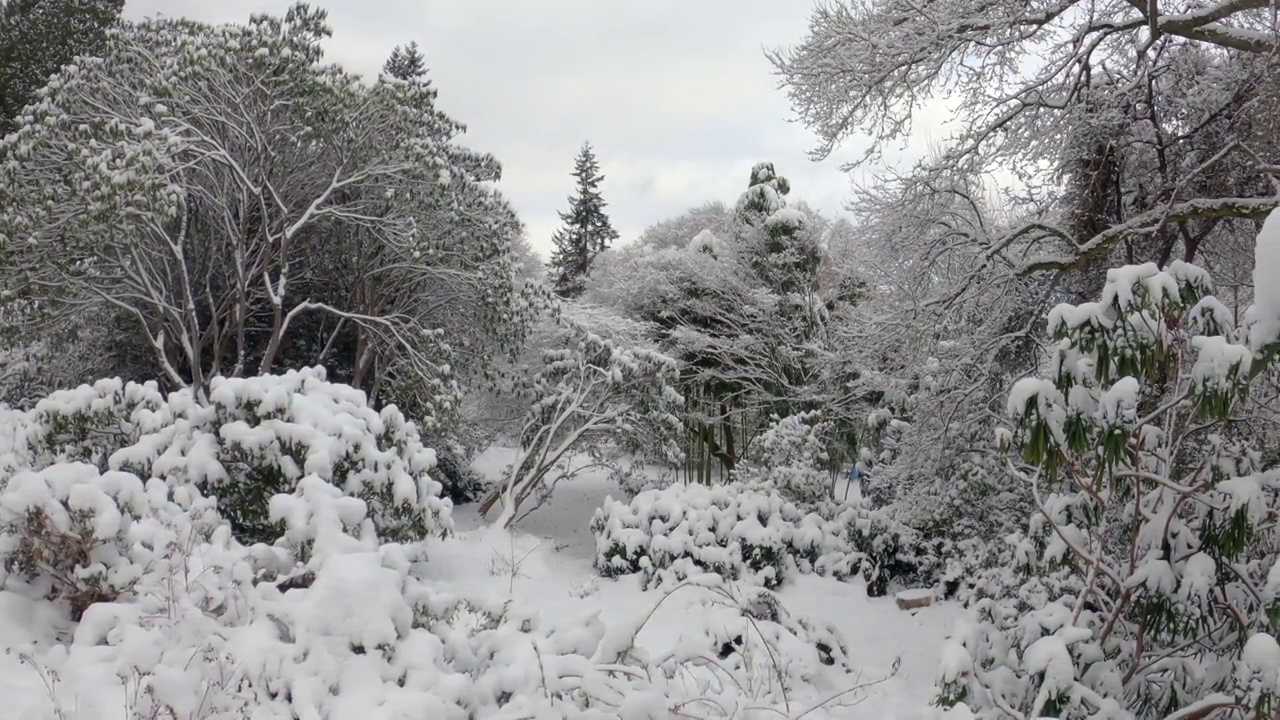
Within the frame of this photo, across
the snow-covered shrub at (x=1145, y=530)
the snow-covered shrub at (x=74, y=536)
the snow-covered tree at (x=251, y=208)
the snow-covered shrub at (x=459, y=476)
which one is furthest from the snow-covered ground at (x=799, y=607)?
the snow-covered shrub at (x=459, y=476)

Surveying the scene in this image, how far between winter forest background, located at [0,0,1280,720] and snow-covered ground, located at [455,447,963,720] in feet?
0.21

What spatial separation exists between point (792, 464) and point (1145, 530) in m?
6.39

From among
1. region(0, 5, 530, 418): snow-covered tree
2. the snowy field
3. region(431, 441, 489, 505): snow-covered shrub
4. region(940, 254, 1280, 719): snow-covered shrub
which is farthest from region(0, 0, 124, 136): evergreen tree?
region(940, 254, 1280, 719): snow-covered shrub

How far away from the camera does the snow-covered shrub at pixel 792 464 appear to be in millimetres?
9766

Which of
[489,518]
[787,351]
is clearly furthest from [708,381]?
[489,518]

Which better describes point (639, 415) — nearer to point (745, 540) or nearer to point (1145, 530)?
point (745, 540)

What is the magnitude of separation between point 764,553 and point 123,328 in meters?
8.98

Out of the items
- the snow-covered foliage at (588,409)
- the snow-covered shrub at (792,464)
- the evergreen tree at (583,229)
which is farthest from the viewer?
the evergreen tree at (583,229)

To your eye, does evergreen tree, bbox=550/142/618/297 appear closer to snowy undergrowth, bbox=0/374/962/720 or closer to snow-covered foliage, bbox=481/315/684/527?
snow-covered foliage, bbox=481/315/684/527

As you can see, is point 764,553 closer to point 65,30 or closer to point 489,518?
point 489,518

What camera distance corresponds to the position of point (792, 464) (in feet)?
33.0

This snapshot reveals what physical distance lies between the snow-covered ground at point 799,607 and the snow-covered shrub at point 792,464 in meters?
1.57

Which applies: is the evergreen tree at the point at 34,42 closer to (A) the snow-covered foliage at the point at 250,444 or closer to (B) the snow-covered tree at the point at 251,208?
(B) the snow-covered tree at the point at 251,208

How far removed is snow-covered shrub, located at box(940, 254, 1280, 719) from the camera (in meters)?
3.07
